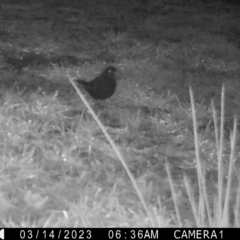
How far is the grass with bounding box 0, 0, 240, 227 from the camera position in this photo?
2.56 meters

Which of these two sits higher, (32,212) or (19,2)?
(19,2)

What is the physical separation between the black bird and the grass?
0.07 m

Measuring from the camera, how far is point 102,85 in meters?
3.85

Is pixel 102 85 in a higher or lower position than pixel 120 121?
higher

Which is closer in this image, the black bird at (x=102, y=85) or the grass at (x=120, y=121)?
the grass at (x=120, y=121)

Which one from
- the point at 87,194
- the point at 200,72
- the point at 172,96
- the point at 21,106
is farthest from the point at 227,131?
the point at 21,106

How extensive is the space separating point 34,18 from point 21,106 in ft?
7.57

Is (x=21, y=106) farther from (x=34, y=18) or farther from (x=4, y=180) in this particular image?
(x=34, y=18)

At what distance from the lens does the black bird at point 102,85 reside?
12.4ft

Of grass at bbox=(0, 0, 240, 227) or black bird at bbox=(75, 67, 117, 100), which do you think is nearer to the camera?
grass at bbox=(0, 0, 240, 227)

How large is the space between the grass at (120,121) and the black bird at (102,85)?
0.07 metres

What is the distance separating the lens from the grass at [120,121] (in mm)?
2564

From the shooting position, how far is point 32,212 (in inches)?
99.9

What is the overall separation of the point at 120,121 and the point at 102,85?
0.48 m
